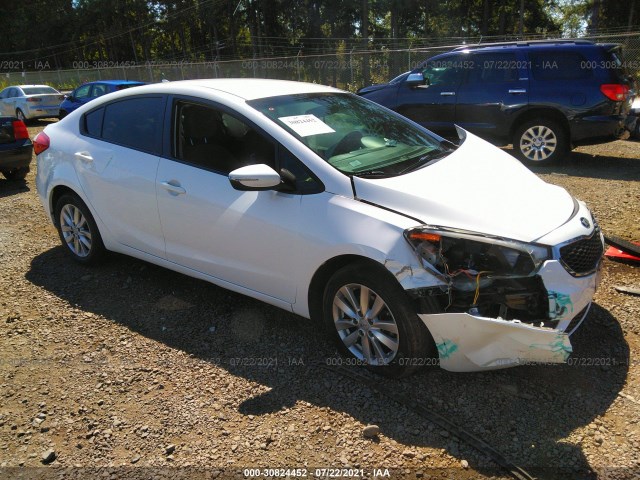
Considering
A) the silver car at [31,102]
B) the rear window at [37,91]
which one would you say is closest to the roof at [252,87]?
the silver car at [31,102]

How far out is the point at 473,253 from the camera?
2.64 metres

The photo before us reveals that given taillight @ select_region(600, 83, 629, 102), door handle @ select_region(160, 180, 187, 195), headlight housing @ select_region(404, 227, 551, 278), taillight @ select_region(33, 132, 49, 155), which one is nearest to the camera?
headlight housing @ select_region(404, 227, 551, 278)

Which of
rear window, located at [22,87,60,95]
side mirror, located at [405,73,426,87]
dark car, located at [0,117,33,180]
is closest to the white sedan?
dark car, located at [0,117,33,180]

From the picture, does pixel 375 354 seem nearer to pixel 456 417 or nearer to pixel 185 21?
pixel 456 417

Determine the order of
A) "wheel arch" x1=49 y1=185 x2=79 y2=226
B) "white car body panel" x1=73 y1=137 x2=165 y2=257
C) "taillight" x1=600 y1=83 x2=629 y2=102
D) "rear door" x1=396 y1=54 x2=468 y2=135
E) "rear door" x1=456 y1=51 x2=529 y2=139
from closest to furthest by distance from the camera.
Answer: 1. "white car body panel" x1=73 y1=137 x2=165 y2=257
2. "wheel arch" x1=49 y1=185 x2=79 y2=226
3. "taillight" x1=600 y1=83 x2=629 y2=102
4. "rear door" x1=456 y1=51 x2=529 y2=139
5. "rear door" x1=396 y1=54 x2=468 y2=135

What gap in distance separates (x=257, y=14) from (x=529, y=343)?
50.7 metres

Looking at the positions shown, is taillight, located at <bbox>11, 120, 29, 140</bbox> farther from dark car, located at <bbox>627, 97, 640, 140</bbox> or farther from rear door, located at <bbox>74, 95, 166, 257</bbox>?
dark car, located at <bbox>627, 97, 640, 140</bbox>

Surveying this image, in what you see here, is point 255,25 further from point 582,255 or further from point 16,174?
point 582,255

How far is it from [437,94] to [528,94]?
5.05 feet

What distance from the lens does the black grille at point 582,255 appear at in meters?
2.67

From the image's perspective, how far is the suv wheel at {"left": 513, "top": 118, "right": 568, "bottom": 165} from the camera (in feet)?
26.9

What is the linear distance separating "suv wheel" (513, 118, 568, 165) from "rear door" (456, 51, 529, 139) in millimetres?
262

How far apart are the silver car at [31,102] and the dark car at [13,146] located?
1211 cm

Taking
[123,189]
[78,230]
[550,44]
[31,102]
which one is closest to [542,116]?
[550,44]
